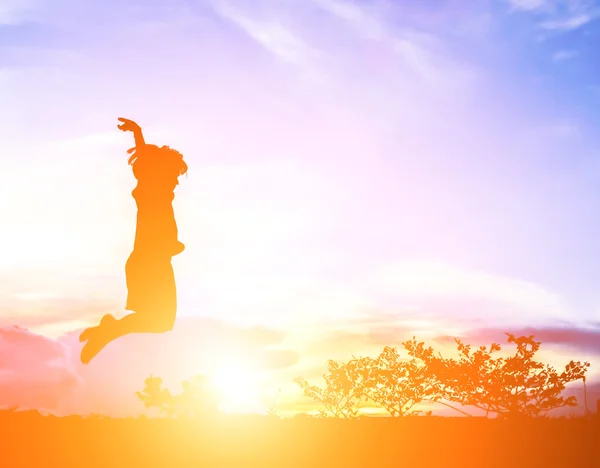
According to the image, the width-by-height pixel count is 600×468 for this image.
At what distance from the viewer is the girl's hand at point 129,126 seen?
992cm

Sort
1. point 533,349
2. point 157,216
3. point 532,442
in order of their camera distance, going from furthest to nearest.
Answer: point 533,349
point 532,442
point 157,216

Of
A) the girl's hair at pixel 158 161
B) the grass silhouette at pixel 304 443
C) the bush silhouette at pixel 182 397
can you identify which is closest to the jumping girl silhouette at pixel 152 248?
the girl's hair at pixel 158 161

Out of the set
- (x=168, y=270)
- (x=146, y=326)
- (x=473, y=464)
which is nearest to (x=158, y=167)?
(x=168, y=270)

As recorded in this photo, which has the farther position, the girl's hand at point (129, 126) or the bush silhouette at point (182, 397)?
the bush silhouette at point (182, 397)

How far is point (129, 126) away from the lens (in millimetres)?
9977

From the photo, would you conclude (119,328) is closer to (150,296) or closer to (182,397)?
(150,296)

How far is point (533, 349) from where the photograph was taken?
40875 mm

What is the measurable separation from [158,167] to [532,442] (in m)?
6.95

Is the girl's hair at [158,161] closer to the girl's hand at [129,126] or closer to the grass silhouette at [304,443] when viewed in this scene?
the girl's hand at [129,126]

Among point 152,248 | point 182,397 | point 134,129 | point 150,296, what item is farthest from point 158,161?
point 182,397

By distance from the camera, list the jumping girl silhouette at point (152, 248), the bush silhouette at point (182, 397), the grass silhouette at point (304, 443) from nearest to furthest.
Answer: the jumping girl silhouette at point (152, 248) → the grass silhouette at point (304, 443) → the bush silhouette at point (182, 397)

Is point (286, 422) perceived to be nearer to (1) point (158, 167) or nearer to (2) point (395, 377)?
(1) point (158, 167)

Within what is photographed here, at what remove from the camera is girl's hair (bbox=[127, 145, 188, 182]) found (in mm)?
9758

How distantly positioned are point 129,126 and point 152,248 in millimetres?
1895
